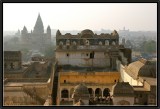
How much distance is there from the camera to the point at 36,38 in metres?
63.5

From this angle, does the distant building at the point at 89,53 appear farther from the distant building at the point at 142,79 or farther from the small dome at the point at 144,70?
the small dome at the point at 144,70

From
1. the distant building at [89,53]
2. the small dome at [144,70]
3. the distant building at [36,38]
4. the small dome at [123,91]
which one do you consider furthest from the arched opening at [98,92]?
the distant building at [36,38]

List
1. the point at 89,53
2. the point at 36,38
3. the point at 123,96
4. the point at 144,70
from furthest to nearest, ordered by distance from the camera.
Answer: the point at 36,38 < the point at 89,53 < the point at 144,70 < the point at 123,96

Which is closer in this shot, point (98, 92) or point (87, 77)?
point (98, 92)

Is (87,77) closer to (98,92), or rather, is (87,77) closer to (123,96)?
(98,92)

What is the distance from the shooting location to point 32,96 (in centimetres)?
1608

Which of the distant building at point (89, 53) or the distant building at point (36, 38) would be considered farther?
the distant building at point (36, 38)

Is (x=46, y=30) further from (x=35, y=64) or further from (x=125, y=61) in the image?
(x=125, y=61)

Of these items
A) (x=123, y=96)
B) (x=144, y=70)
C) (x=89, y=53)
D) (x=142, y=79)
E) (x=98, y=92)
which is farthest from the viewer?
(x=89, y=53)

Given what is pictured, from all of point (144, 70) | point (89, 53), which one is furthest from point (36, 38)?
point (144, 70)

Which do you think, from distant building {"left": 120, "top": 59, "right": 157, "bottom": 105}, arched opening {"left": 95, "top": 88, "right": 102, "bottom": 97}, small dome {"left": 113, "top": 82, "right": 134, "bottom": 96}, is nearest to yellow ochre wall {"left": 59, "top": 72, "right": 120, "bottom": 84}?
arched opening {"left": 95, "top": 88, "right": 102, "bottom": 97}

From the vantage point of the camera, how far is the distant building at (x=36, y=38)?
60.4 meters

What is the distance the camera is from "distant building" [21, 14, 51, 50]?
60.4m

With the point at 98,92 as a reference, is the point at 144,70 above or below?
above
